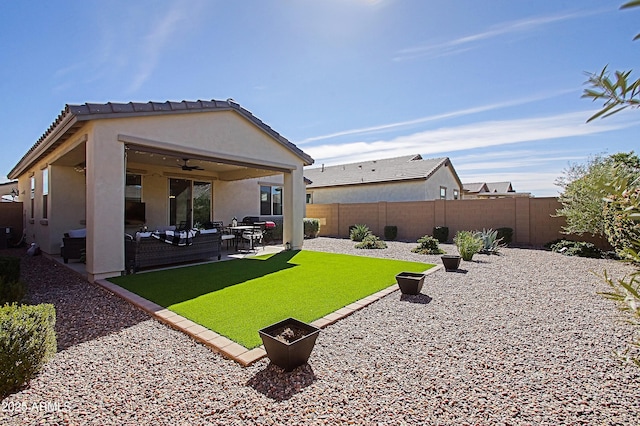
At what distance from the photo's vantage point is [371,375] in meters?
3.19

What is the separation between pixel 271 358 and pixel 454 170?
26.3m

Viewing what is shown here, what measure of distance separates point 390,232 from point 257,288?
12167mm

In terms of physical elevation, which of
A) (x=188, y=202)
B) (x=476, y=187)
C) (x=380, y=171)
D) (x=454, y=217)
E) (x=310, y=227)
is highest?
(x=380, y=171)

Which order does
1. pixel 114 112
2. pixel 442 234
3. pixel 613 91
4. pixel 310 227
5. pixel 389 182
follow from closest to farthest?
pixel 613 91, pixel 114 112, pixel 442 234, pixel 310 227, pixel 389 182

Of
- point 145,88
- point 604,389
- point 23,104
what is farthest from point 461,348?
point 23,104

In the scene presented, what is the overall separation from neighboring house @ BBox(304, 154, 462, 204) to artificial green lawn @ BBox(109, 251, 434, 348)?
13087mm

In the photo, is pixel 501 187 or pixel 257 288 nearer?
pixel 257 288

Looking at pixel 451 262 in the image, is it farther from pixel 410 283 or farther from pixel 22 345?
pixel 22 345

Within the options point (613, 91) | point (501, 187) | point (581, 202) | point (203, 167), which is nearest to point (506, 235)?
point (581, 202)

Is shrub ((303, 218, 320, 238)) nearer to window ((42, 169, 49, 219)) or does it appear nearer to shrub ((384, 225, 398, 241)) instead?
shrub ((384, 225, 398, 241))

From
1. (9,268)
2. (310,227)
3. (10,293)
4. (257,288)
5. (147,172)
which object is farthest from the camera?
(310,227)

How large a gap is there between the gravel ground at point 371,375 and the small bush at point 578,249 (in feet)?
23.0

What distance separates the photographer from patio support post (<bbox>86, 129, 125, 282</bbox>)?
22.1ft

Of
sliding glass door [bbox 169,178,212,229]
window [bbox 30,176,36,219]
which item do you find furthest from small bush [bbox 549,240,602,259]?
window [bbox 30,176,36,219]
